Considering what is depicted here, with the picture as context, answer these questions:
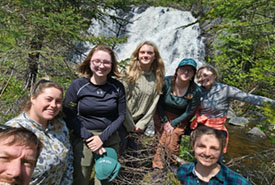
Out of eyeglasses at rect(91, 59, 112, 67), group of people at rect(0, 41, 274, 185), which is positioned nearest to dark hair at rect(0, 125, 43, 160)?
group of people at rect(0, 41, 274, 185)

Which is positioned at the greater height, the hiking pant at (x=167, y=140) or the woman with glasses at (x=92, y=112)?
the woman with glasses at (x=92, y=112)

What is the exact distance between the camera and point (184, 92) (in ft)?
10.6

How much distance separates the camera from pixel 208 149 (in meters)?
2.02

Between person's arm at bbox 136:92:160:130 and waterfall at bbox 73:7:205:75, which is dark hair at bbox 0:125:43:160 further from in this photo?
waterfall at bbox 73:7:205:75

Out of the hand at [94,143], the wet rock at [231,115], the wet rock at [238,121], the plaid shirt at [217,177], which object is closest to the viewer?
the plaid shirt at [217,177]

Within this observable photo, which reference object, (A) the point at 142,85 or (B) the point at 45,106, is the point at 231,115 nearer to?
(A) the point at 142,85

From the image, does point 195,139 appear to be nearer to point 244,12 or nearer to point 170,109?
point 170,109

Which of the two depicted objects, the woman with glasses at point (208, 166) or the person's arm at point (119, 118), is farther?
the person's arm at point (119, 118)

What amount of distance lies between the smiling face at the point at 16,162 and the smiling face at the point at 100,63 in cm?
147

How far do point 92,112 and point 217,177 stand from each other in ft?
4.82

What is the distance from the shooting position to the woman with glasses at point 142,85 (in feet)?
10.1

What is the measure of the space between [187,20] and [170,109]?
44.4ft

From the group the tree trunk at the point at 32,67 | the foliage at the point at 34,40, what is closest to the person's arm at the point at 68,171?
the foliage at the point at 34,40

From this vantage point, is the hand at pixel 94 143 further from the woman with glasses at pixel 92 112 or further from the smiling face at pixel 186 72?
the smiling face at pixel 186 72
